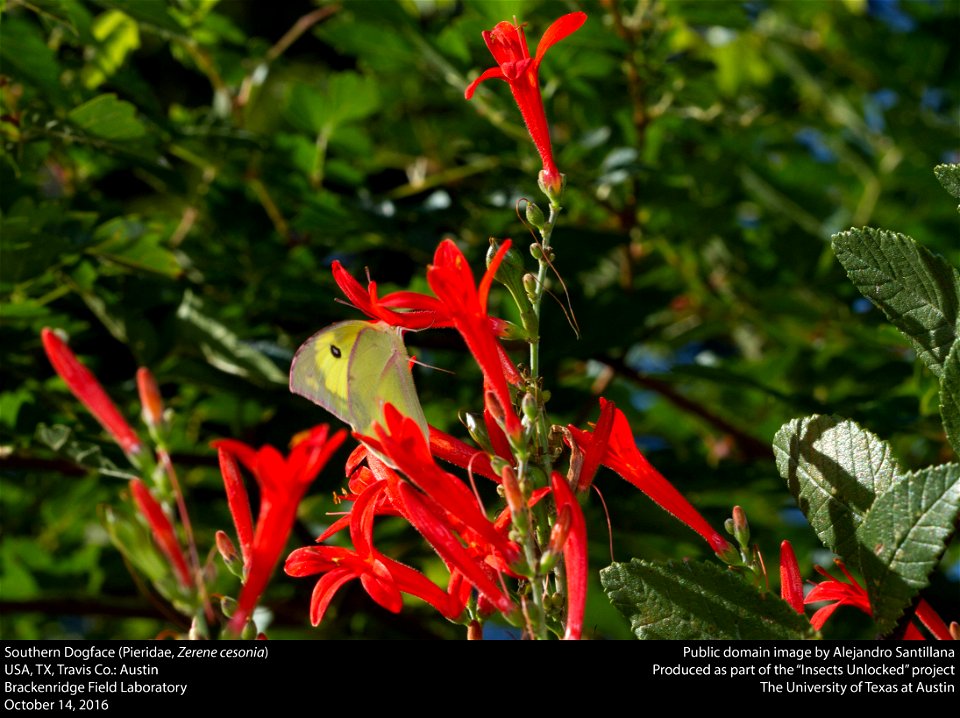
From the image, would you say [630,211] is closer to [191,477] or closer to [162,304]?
[162,304]

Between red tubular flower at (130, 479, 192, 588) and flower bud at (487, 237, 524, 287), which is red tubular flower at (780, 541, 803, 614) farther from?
red tubular flower at (130, 479, 192, 588)

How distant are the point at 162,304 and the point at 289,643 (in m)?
1.06

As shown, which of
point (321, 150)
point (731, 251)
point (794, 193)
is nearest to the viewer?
point (321, 150)

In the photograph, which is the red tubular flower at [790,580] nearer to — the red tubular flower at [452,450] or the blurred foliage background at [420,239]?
the red tubular flower at [452,450]

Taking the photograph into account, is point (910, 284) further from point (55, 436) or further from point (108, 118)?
point (108, 118)

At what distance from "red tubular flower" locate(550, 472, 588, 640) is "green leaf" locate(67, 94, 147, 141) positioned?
38.8 inches

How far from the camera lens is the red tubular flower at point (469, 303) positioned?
1.00m

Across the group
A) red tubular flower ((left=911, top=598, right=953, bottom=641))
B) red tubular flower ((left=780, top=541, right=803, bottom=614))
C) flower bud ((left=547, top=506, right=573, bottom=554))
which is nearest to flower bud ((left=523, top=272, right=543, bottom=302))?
flower bud ((left=547, top=506, right=573, bottom=554))

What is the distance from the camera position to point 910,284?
3.22ft

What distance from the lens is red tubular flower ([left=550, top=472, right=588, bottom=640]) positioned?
91cm

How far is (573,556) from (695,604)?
0.12 metres

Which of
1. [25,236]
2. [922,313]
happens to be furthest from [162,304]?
[922,313]

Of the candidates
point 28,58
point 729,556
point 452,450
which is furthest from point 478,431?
point 28,58

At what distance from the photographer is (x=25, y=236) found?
4.99ft
